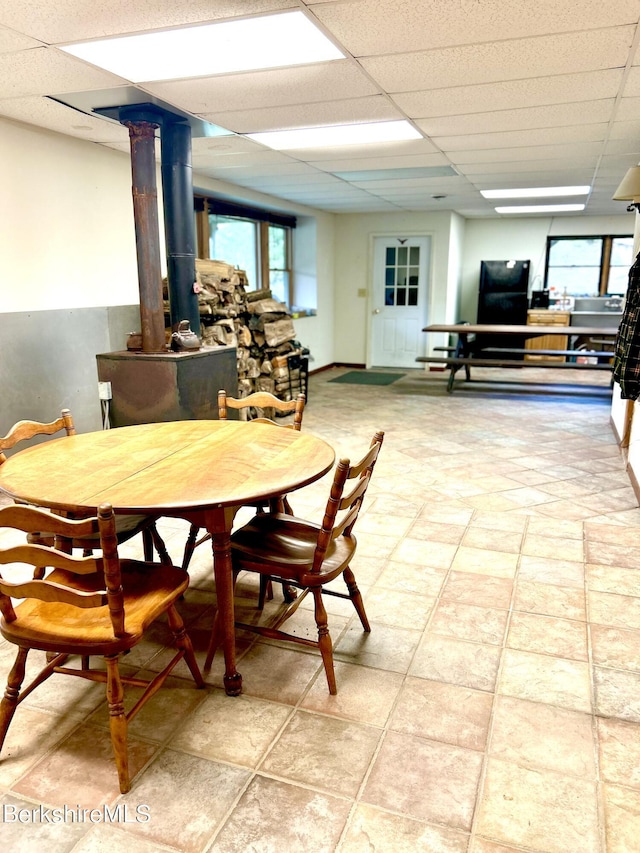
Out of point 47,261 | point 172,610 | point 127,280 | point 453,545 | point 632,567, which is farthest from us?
point 127,280

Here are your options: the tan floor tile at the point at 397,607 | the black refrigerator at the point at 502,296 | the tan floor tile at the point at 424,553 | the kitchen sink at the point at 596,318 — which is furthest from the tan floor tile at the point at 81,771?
the kitchen sink at the point at 596,318

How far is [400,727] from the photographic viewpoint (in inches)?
73.9

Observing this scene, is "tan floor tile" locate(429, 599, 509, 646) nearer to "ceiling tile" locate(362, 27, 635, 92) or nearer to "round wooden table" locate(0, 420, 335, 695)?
"round wooden table" locate(0, 420, 335, 695)

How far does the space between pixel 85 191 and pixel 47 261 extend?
0.67 meters

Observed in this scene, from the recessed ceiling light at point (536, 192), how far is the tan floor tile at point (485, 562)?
5.05 meters

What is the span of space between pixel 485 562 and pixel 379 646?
3.03 feet

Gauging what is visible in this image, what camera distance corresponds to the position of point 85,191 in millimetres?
4449

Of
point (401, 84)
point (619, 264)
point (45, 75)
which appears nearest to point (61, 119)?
point (45, 75)

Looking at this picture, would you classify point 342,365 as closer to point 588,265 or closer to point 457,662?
point 588,265

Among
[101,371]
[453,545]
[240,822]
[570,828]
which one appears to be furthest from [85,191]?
[570,828]

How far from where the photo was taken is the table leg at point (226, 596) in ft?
6.43

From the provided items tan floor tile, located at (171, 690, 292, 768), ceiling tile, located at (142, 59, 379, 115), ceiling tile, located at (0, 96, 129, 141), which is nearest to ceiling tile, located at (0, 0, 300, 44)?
ceiling tile, located at (142, 59, 379, 115)

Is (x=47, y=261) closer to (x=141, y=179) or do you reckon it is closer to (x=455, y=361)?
(x=141, y=179)

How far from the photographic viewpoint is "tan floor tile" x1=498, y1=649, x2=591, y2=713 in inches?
78.9
